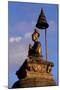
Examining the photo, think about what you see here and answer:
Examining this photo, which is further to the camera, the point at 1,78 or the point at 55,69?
the point at 55,69

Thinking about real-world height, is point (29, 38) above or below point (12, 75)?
above

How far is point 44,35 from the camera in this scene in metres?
2.13

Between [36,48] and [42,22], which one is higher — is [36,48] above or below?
below

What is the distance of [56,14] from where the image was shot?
2.18 metres

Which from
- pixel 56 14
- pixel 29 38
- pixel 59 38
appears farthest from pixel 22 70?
pixel 56 14

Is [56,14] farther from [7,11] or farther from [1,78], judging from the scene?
A: [1,78]

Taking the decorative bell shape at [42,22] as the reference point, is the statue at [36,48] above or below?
below

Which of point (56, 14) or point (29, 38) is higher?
point (56, 14)

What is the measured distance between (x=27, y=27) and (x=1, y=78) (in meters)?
0.51

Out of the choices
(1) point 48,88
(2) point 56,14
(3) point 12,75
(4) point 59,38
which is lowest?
(1) point 48,88

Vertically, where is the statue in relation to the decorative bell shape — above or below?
below

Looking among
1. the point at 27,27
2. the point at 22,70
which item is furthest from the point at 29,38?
the point at 22,70

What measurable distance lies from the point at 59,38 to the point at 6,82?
2.08ft

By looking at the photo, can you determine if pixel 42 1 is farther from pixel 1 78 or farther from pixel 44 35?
pixel 1 78
